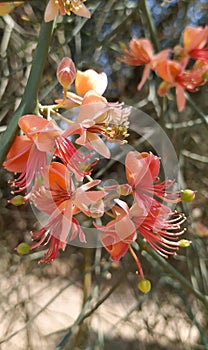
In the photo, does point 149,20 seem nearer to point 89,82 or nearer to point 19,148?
point 89,82

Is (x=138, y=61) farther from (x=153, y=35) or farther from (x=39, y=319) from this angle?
(x=39, y=319)

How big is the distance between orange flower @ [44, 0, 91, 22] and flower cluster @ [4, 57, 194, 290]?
0.09 metres

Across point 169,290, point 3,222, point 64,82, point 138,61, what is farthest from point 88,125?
point 3,222

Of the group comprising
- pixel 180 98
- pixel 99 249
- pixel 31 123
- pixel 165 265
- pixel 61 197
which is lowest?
pixel 99 249

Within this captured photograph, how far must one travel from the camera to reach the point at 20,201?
0.78 m

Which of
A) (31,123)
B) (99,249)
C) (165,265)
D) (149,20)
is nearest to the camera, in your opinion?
(31,123)

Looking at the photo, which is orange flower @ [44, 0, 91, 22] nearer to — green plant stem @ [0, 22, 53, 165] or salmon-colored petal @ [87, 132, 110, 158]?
green plant stem @ [0, 22, 53, 165]

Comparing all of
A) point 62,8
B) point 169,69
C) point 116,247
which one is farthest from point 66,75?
point 169,69

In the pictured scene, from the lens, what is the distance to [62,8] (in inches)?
35.0

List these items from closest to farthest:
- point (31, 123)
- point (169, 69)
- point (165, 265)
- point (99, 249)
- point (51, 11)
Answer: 1. point (31, 123)
2. point (51, 11)
3. point (165, 265)
4. point (169, 69)
5. point (99, 249)

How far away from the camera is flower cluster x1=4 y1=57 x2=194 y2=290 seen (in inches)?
29.5

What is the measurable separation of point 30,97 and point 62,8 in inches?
8.9

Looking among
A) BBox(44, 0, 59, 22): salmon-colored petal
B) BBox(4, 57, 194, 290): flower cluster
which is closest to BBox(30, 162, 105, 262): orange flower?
BBox(4, 57, 194, 290): flower cluster

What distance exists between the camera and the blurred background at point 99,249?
5.94 ft
